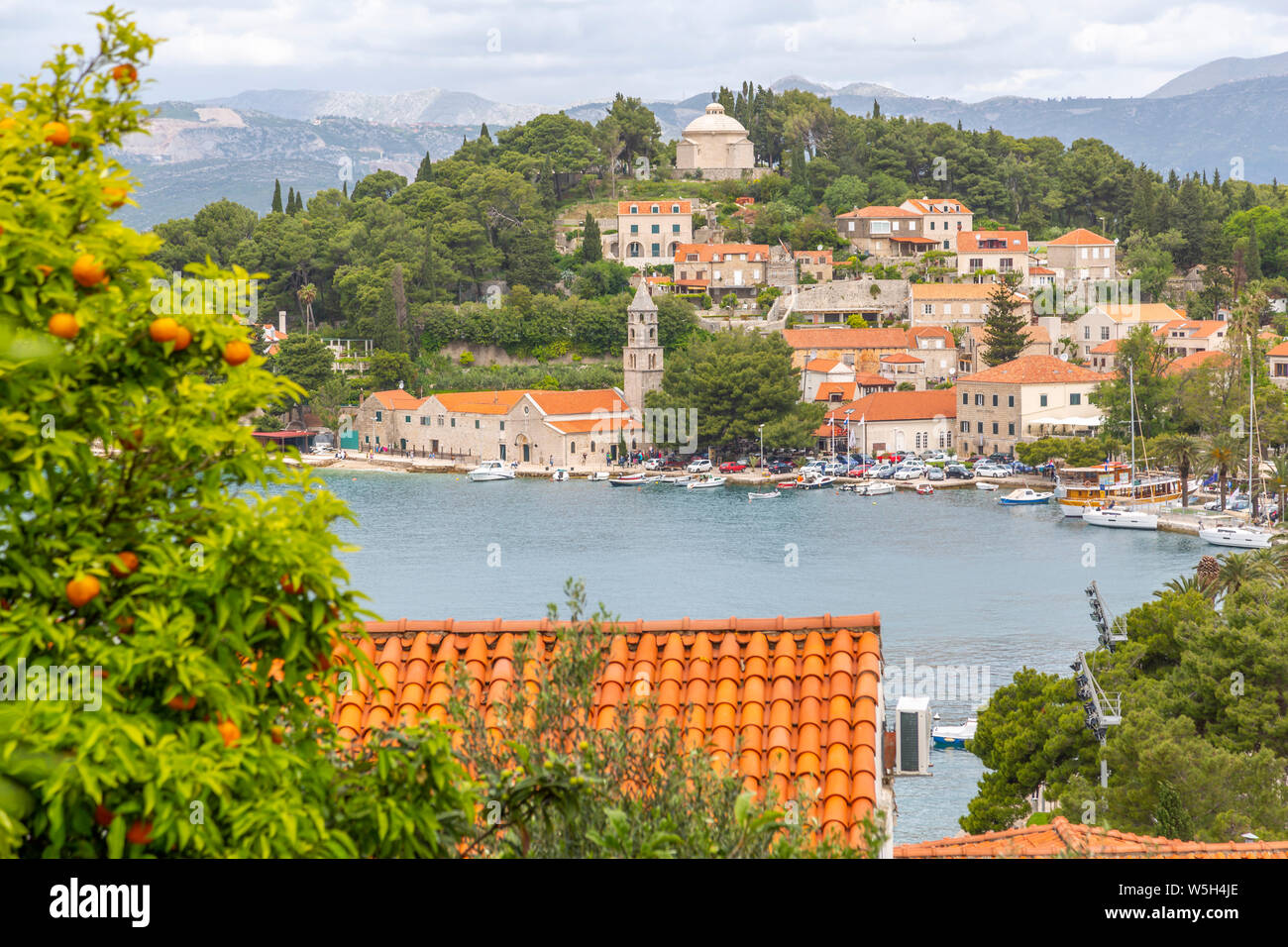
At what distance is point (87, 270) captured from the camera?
196 cm

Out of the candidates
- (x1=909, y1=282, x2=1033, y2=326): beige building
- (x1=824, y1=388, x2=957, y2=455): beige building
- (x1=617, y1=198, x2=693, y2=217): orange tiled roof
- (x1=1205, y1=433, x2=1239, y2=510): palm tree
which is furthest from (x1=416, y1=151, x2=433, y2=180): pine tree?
(x1=1205, y1=433, x2=1239, y2=510): palm tree

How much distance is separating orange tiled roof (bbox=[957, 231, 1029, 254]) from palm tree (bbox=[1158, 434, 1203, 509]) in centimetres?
1641

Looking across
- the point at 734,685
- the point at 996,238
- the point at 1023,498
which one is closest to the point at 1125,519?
the point at 1023,498

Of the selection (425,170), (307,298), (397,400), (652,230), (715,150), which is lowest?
(397,400)

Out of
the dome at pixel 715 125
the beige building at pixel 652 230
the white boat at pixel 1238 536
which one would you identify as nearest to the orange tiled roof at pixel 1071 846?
the white boat at pixel 1238 536

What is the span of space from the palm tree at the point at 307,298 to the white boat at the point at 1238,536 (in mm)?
31958

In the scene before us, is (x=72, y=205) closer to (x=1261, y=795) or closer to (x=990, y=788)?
(x=1261, y=795)

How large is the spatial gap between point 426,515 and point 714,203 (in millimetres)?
23865

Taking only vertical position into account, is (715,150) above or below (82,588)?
above

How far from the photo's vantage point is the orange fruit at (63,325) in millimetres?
1914

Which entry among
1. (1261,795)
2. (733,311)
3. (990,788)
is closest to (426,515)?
(733,311)

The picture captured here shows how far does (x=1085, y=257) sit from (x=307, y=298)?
28.3 m

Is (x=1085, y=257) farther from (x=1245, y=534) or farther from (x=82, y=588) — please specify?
(x=82, y=588)

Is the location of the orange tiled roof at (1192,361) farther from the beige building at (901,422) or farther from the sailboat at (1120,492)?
the beige building at (901,422)
